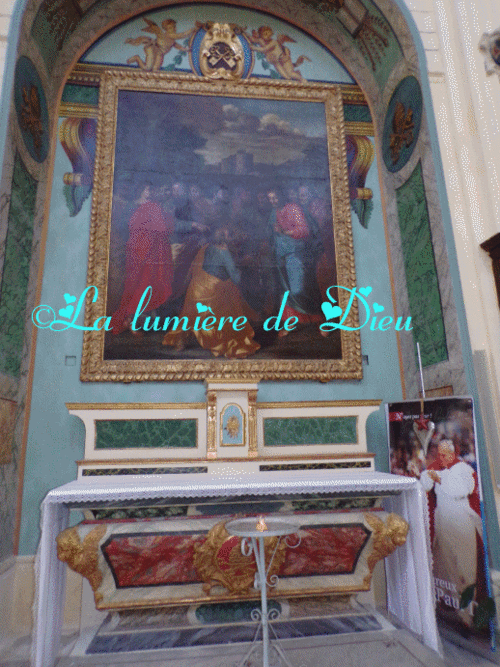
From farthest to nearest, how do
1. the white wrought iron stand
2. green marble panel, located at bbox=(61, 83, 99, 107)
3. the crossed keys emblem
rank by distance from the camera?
1. the crossed keys emblem
2. green marble panel, located at bbox=(61, 83, 99, 107)
3. the white wrought iron stand

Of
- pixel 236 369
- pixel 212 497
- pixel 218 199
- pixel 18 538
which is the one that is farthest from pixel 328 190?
pixel 18 538

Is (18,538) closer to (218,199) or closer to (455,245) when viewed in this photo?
(218,199)

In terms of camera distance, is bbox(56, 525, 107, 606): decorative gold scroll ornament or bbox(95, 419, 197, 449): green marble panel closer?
bbox(56, 525, 107, 606): decorative gold scroll ornament

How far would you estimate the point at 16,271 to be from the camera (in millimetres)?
4543

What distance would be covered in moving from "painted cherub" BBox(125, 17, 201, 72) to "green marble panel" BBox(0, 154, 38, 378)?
212 cm

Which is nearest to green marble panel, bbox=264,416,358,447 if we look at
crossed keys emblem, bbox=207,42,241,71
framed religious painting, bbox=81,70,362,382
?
framed religious painting, bbox=81,70,362,382

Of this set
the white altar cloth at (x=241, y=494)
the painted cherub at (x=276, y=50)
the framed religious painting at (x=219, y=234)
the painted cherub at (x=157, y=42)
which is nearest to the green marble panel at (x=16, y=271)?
the framed religious painting at (x=219, y=234)

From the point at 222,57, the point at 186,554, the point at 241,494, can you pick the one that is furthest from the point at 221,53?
the point at 186,554

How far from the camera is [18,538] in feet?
14.2

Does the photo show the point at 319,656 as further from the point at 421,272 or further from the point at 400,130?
the point at 400,130

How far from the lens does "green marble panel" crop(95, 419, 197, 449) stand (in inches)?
175

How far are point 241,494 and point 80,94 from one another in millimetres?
4975

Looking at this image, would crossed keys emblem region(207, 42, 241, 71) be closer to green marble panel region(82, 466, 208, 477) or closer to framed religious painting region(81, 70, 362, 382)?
framed religious painting region(81, 70, 362, 382)

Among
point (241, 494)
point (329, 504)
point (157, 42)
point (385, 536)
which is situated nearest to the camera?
point (241, 494)
